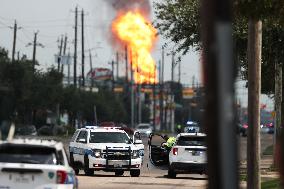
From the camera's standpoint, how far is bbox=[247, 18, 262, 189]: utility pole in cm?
1811

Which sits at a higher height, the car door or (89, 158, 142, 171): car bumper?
the car door

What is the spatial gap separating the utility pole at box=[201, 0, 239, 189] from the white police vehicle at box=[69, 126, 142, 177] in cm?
2311

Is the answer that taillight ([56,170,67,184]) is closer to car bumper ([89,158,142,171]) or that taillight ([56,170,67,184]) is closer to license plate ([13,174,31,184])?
license plate ([13,174,31,184])

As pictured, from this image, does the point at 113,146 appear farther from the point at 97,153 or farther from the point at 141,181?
the point at 141,181

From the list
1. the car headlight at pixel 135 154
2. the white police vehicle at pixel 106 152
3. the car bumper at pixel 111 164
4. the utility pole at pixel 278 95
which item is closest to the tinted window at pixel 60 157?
the white police vehicle at pixel 106 152

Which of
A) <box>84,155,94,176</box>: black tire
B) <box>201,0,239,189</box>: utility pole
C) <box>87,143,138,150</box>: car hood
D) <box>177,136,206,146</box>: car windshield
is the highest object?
<box>201,0,239,189</box>: utility pole

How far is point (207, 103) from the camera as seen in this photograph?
720cm

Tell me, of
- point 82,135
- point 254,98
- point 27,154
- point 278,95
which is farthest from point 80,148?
point 27,154

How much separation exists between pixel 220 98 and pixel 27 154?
26.1 feet

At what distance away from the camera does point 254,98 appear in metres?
18.8

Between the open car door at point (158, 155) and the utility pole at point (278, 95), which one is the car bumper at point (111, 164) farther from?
the utility pole at point (278, 95)

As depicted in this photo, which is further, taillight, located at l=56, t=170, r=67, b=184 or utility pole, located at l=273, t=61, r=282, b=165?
utility pole, located at l=273, t=61, r=282, b=165

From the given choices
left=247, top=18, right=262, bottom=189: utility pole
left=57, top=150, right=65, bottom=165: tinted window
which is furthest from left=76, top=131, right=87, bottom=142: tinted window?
left=57, top=150, right=65, bottom=165: tinted window

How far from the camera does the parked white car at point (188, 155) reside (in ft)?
99.9
